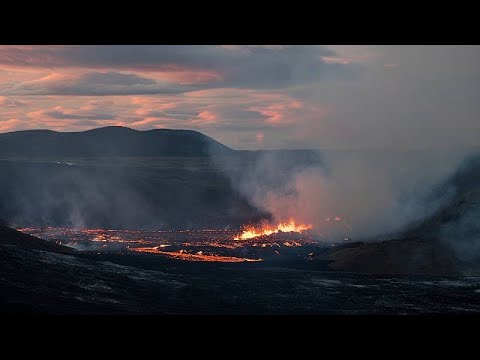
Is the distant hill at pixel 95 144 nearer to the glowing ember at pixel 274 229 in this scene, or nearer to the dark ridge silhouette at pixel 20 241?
the glowing ember at pixel 274 229

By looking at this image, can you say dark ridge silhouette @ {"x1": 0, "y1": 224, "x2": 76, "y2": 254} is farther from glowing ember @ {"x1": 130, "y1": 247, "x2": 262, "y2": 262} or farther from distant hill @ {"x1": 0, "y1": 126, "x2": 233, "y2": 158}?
distant hill @ {"x1": 0, "y1": 126, "x2": 233, "y2": 158}

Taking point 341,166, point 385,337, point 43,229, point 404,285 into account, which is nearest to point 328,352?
point 385,337

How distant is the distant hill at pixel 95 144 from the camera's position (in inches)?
6417

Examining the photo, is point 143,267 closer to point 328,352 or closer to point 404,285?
point 404,285

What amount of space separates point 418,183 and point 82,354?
160ft

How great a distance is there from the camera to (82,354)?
29.3 feet

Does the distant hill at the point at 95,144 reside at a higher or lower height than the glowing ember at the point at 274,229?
higher

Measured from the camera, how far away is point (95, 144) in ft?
585

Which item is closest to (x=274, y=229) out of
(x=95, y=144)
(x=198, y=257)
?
(x=198, y=257)

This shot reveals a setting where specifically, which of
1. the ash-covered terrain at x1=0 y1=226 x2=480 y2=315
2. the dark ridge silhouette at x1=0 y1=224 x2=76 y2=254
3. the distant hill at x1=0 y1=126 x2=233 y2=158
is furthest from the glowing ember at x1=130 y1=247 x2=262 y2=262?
the distant hill at x1=0 y1=126 x2=233 y2=158

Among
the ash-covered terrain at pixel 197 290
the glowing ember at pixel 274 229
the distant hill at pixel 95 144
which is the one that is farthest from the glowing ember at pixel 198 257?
the distant hill at pixel 95 144

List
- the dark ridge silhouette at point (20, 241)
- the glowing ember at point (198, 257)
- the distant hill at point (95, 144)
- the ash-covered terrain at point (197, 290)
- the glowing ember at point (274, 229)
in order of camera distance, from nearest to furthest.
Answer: the ash-covered terrain at point (197, 290) → the dark ridge silhouette at point (20, 241) → the glowing ember at point (198, 257) → the glowing ember at point (274, 229) → the distant hill at point (95, 144)

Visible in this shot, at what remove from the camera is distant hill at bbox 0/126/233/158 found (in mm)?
163000

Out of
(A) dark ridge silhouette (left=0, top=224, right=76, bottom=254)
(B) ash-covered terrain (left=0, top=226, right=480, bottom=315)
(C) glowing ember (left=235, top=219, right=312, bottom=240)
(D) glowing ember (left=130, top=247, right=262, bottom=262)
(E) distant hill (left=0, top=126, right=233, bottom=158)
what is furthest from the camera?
(E) distant hill (left=0, top=126, right=233, bottom=158)
